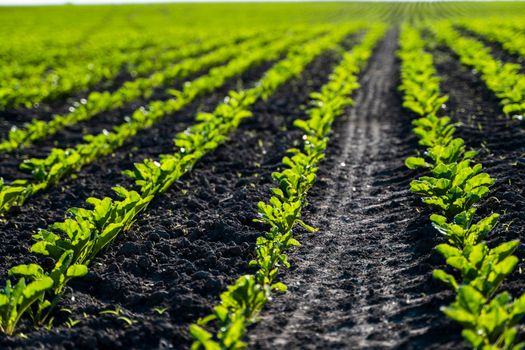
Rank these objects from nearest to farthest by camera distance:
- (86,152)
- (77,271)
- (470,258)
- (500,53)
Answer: (470,258) → (77,271) → (86,152) → (500,53)

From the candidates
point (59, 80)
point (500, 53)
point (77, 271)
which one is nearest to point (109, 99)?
point (59, 80)

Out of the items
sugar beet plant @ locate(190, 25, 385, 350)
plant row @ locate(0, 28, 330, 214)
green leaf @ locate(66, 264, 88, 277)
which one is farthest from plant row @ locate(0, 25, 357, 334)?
sugar beet plant @ locate(190, 25, 385, 350)

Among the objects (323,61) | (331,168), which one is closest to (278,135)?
(331,168)

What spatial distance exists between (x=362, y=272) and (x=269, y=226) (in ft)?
4.49

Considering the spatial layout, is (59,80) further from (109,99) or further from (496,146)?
(496,146)

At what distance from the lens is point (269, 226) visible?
6941 millimetres

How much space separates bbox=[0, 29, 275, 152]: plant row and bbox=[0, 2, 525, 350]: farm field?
9 cm

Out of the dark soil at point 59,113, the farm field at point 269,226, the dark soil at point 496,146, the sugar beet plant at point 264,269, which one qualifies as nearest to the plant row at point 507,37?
the dark soil at point 496,146

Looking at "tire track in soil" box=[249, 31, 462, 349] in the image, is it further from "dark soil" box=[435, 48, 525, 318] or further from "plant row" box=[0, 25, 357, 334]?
"plant row" box=[0, 25, 357, 334]

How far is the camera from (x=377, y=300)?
5301 mm

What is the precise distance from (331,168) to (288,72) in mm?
8671

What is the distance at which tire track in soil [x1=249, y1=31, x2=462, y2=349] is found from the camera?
472 cm

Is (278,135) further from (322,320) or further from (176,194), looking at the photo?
(322,320)

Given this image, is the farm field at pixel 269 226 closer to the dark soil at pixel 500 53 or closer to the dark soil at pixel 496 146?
the dark soil at pixel 496 146
